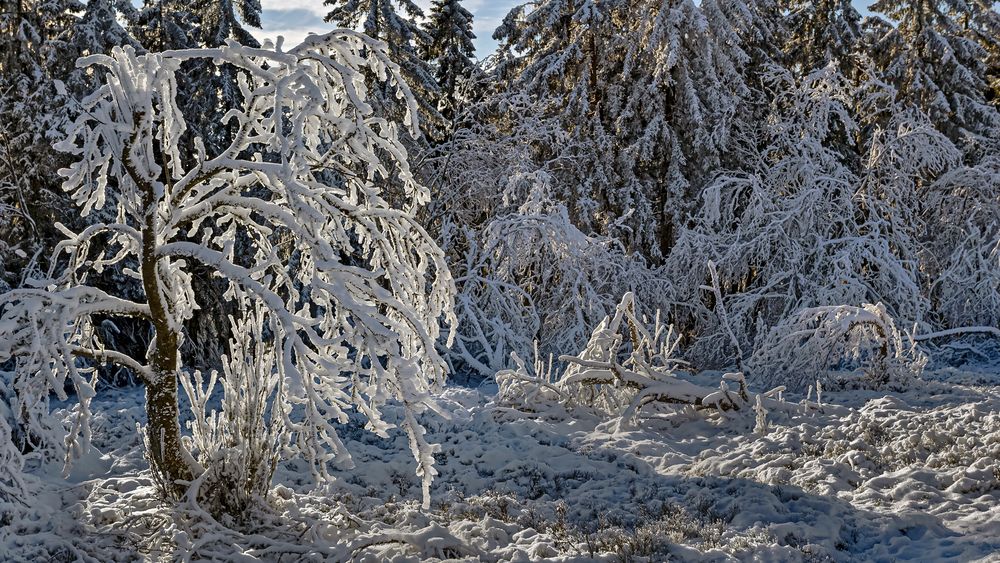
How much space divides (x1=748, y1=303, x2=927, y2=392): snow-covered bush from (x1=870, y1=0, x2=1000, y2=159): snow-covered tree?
37.4ft

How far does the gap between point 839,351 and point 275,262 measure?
7.83 meters

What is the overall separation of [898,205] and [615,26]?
8.49 m

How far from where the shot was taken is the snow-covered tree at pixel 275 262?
4.03 meters

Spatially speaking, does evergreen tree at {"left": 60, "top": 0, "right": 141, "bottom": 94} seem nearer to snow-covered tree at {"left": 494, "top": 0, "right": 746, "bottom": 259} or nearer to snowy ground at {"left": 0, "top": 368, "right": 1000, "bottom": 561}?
snowy ground at {"left": 0, "top": 368, "right": 1000, "bottom": 561}

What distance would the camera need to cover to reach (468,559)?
4.70 meters

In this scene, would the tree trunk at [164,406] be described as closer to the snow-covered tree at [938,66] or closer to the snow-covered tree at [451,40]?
the snow-covered tree at [451,40]

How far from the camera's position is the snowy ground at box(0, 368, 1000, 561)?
4801mm

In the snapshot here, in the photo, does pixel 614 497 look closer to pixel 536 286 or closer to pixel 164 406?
pixel 164 406

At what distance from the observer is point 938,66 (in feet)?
64.6

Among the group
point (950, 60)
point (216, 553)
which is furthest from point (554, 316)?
point (950, 60)

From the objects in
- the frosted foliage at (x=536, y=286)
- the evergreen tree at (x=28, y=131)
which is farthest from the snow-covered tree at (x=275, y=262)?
the evergreen tree at (x=28, y=131)

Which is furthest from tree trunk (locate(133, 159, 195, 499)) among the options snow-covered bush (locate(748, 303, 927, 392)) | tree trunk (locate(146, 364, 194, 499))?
snow-covered bush (locate(748, 303, 927, 392))

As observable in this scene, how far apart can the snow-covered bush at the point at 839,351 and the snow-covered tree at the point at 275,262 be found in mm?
6188

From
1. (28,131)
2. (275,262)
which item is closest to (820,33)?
(28,131)
